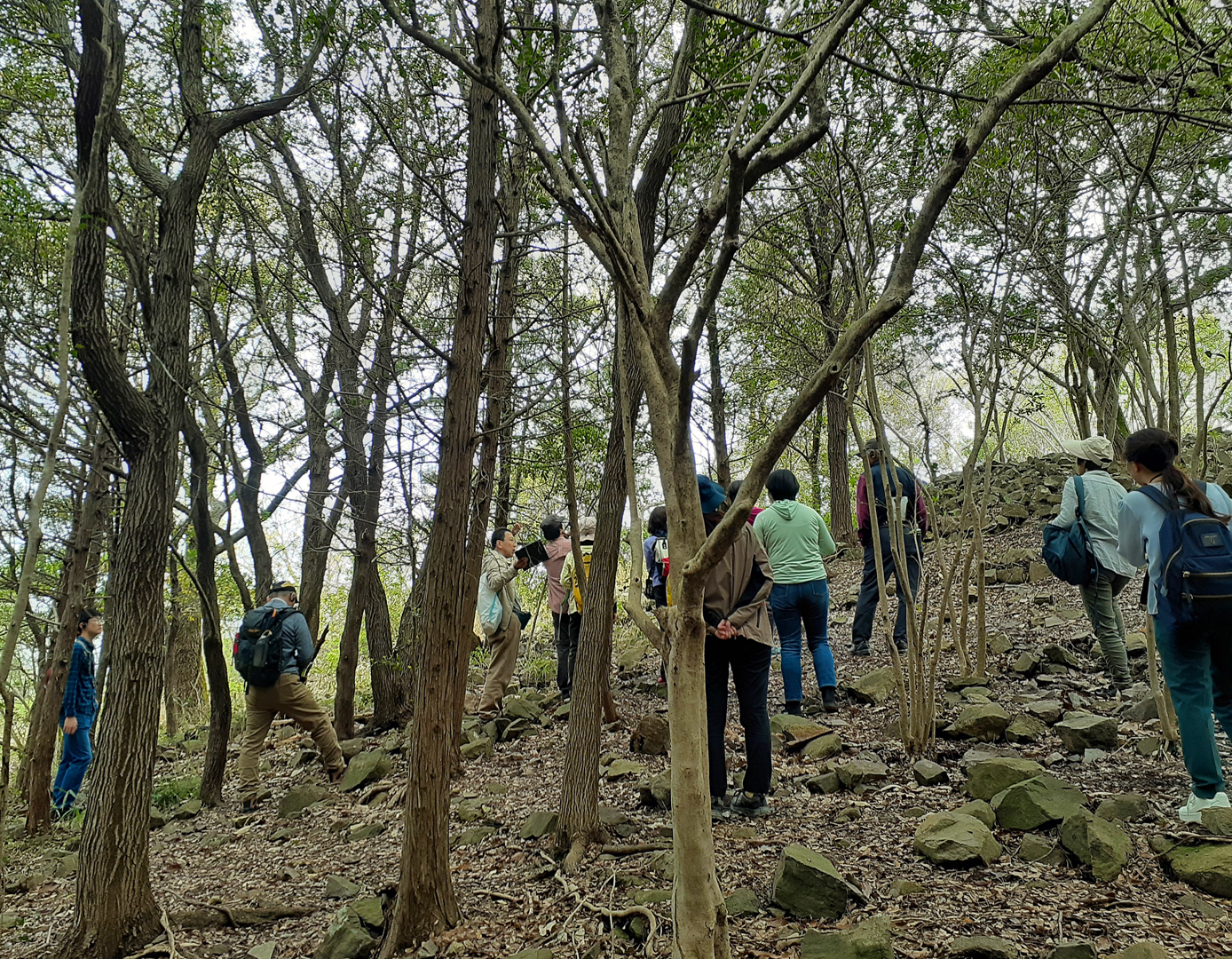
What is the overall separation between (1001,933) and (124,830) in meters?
4.47

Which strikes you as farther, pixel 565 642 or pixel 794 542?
pixel 565 642

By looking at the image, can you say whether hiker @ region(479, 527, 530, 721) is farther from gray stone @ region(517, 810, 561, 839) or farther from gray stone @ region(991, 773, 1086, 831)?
gray stone @ region(991, 773, 1086, 831)

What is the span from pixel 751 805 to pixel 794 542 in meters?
2.21

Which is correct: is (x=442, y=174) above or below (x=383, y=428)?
above

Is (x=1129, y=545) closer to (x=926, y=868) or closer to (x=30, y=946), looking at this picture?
(x=926, y=868)

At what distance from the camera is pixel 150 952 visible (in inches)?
156

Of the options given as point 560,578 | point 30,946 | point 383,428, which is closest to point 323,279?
point 383,428

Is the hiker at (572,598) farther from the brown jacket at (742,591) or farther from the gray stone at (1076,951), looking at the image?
the gray stone at (1076,951)

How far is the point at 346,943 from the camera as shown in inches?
143

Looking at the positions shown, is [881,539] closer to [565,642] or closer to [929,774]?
[929,774]

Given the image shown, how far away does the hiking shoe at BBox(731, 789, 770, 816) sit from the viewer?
4375mm

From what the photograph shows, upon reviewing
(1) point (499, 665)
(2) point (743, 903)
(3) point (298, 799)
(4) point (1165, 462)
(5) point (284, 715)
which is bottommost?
(3) point (298, 799)

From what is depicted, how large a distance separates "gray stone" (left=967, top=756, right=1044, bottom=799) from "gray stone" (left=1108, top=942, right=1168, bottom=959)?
143 cm

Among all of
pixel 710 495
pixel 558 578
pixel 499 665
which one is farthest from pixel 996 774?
pixel 499 665
